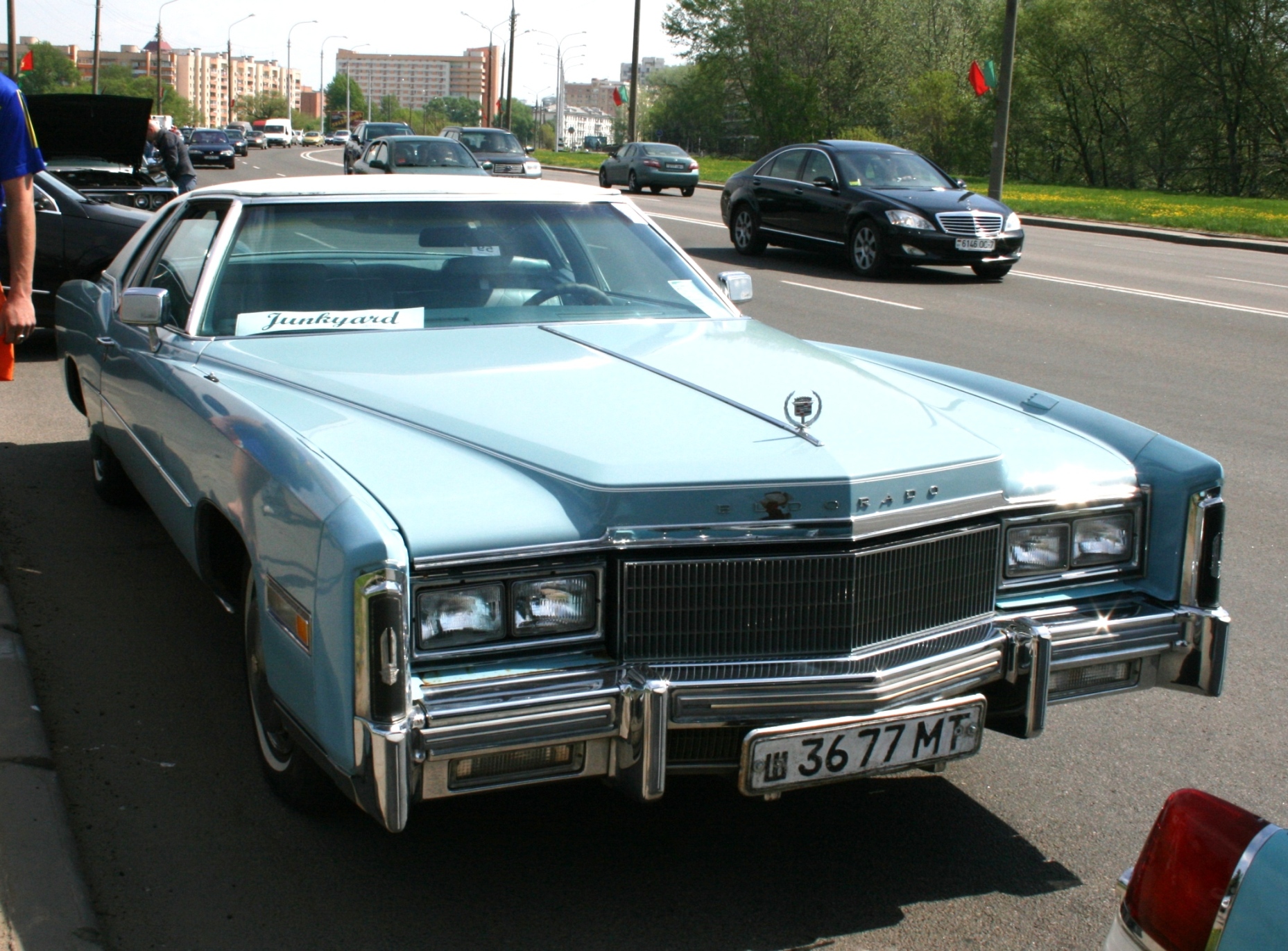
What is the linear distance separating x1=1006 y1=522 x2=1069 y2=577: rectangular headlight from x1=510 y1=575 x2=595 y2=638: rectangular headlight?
105cm

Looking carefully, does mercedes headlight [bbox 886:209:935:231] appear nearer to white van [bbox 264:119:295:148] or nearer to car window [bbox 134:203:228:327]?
car window [bbox 134:203:228:327]

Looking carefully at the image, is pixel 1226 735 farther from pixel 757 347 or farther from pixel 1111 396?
pixel 1111 396

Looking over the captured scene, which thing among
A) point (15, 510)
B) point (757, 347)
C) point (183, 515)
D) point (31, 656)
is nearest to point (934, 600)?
point (757, 347)

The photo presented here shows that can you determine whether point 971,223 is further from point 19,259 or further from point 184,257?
point 19,259

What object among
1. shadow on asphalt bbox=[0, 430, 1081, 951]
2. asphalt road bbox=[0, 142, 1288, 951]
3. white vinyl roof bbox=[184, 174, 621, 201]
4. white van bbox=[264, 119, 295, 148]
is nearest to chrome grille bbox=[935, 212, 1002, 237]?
asphalt road bbox=[0, 142, 1288, 951]

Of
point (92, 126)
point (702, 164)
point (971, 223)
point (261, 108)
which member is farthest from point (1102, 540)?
point (261, 108)

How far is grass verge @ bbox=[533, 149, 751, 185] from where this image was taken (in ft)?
138

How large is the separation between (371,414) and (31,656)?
5.60 feet

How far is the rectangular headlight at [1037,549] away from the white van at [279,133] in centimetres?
9825

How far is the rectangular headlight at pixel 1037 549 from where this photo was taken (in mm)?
3119

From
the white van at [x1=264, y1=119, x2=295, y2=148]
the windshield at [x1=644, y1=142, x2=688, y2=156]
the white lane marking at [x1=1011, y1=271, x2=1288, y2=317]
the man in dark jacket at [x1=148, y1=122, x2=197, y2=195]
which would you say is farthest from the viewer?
the white van at [x1=264, y1=119, x2=295, y2=148]

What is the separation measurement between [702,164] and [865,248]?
38.1 metres

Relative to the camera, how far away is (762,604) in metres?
2.69

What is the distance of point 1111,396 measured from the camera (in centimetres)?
863
